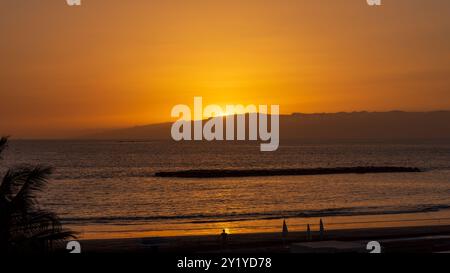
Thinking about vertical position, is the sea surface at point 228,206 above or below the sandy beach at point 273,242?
above

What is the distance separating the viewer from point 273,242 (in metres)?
23.2

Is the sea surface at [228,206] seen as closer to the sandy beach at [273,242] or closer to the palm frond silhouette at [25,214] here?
the sandy beach at [273,242]

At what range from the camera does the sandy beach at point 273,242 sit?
20531 mm

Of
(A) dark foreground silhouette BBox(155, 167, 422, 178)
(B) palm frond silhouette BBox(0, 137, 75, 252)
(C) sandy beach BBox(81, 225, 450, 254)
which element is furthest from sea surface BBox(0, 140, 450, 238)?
(B) palm frond silhouette BBox(0, 137, 75, 252)

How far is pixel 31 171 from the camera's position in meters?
7.49

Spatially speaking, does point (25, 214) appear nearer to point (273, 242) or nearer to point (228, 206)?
point (273, 242)

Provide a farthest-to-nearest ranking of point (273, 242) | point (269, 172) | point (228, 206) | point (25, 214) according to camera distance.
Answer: point (269, 172) < point (228, 206) < point (273, 242) < point (25, 214)

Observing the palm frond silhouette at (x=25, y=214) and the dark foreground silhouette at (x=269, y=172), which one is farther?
the dark foreground silhouette at (x=269, y=172)

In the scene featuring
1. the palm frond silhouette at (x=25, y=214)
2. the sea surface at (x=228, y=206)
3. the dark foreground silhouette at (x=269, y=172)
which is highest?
the dark foreground silhouette at (x=269, y=172)

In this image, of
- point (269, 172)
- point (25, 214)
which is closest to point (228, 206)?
point (25, 214)

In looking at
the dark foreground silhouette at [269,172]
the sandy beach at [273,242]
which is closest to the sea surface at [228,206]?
the sandy beach at [273,242]
